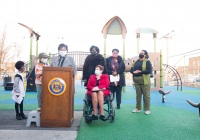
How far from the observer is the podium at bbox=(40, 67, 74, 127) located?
138 inches

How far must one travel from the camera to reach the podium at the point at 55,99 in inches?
138

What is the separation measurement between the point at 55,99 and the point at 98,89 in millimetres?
777

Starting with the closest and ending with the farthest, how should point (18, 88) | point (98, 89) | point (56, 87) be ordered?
point (56, 87) → point (98, 89) → point (18, 88)

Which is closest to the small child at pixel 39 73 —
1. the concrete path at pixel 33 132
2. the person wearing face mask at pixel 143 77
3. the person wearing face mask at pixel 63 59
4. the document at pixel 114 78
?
the person wearing face mask at pixel 63 59

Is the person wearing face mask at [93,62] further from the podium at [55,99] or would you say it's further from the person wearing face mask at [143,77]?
the person wearing face mask at [143,77]

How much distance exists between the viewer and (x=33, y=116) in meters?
3.61

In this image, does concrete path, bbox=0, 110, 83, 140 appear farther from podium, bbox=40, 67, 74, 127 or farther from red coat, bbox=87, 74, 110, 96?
red coat, bbox=87, 74, 110, 96

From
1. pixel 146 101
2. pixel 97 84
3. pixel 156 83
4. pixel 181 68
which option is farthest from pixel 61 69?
pixel 181 68

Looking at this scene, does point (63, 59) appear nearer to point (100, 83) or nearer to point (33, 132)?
point (100, 83)

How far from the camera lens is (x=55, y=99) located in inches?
138

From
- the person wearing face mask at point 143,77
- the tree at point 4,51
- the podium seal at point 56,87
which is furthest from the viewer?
the tree at point 4,51

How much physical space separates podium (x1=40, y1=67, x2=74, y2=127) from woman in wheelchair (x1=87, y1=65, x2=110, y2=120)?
43cm

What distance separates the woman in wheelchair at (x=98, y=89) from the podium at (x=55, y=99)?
1.43ft

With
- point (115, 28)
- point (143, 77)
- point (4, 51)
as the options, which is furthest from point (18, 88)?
point (4, 51)
